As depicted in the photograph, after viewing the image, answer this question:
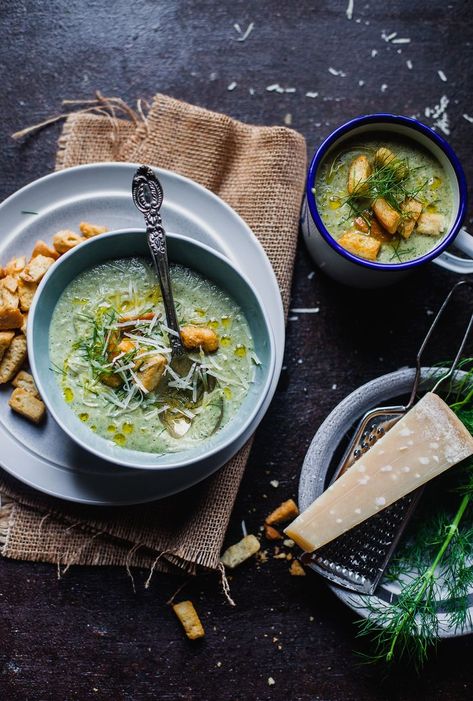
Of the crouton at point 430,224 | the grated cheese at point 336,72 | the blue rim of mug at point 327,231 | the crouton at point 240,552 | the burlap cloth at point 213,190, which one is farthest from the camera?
the grated cheese at point 336,72

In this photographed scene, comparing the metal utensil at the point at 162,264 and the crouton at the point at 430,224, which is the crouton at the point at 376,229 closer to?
the crouton at the point at 430,224

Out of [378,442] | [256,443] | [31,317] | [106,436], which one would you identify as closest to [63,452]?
[106,436]

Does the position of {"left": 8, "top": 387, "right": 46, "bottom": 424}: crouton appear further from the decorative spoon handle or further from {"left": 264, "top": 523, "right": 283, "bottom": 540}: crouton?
{"left": 264, "top": 523, "right": 283, "bottom": 540}: crouton

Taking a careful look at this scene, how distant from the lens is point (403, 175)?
2303 mm

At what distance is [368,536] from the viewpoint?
237 centimetres

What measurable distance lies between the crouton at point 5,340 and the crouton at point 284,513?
1.11 metres

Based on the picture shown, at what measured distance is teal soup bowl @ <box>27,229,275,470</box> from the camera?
203 cm

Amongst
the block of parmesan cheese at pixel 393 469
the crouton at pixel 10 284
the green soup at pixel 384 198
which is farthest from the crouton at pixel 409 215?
the crouton at pixel 10 284

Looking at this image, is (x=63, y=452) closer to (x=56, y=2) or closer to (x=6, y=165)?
(x=6, y=165)

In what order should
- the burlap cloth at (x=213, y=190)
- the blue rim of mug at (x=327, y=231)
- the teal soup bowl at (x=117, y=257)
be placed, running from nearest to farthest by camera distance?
the teal soup bowl at (x=117, y=257) → the blue rim of mug at (x=327, y=231) → the burlap cloth at (x=213, y=190)

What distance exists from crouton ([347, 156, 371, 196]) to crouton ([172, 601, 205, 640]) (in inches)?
60.9

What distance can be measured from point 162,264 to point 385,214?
732mm

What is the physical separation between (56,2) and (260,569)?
89.3 inches

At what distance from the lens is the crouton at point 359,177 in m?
2.26
